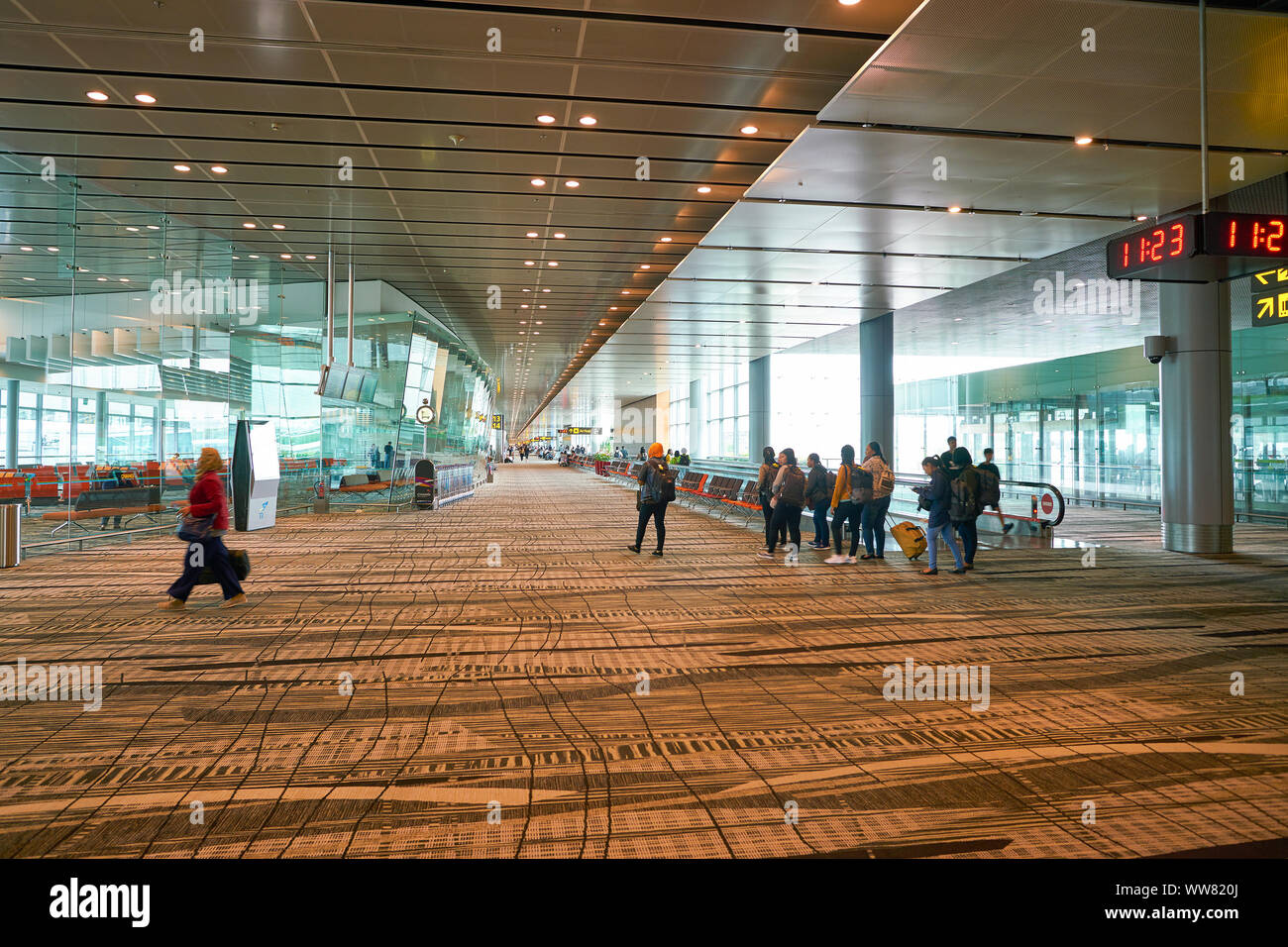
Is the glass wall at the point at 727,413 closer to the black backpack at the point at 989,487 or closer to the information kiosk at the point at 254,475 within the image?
the information kiosk at the point at 254,475

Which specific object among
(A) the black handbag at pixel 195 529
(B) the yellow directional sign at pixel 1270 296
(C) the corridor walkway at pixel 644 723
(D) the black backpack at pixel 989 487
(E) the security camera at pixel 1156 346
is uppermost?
(B) the yellow directional sign at pixel 1270 296

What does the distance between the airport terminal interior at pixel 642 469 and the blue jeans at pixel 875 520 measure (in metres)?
0.05

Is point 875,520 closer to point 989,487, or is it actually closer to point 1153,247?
point 989,487

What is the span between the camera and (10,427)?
865 inches

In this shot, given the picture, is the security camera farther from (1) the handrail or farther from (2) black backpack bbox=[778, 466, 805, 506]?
(2) black backpack bbox=[778, 466, 805, 506]

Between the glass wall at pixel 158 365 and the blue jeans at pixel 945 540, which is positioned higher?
the glass wall at pixel 158 365

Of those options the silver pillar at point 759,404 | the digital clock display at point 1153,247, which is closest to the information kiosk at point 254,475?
the digital clock display at point 1153,247

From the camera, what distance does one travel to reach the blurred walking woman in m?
8.03

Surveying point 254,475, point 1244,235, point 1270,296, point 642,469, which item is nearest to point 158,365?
point 254,475

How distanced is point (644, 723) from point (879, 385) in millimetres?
19252

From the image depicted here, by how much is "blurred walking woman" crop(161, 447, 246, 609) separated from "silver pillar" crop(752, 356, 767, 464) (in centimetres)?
2575

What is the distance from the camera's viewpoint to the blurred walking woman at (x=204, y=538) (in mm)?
8031
